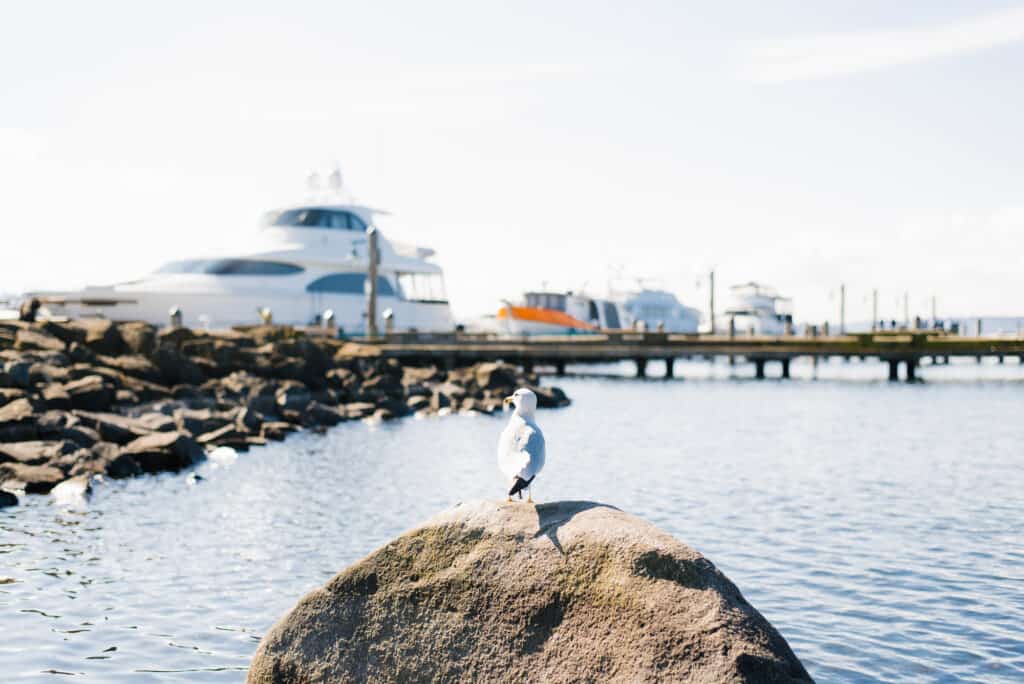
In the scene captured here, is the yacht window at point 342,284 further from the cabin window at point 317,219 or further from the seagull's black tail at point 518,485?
the seagull's black tail at point 518,485

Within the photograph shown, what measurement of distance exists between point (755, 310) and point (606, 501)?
301 feet

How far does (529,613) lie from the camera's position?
541cm

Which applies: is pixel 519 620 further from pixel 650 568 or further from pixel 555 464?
pixel 555 464

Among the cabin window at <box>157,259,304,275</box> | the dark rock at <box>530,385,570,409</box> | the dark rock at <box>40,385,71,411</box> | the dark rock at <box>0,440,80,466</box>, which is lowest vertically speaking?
the dark rock at <box>530,385,570,409</box>

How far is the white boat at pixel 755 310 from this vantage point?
328ft

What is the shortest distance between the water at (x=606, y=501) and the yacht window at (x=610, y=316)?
5893 centimetres

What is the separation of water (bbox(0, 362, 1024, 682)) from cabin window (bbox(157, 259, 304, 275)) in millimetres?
27571

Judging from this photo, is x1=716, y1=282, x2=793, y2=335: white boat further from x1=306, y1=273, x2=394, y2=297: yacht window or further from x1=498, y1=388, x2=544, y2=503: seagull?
x1=498, y1=388, x2=544, y2=503: seagull

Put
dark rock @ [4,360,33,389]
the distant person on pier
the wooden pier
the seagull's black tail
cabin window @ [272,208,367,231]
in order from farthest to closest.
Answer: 1. cabin window @ [272,208,367,231]
2. the wooden pier
3. the distant person on pier
4. dark rock @ [4,360,33,389]
5. the seagull's black tail

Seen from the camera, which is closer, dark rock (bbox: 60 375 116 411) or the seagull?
the seagull

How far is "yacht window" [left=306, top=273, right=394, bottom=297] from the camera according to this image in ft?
174

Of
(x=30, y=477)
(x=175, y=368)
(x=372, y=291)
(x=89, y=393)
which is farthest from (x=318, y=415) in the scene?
(x=372, y=291)

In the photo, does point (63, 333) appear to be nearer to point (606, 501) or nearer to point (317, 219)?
point (606, 501)

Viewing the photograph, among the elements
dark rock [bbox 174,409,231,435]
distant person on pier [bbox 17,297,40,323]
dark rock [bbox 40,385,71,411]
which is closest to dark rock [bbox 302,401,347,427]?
dark rock [bbox 174,409,231,435]
